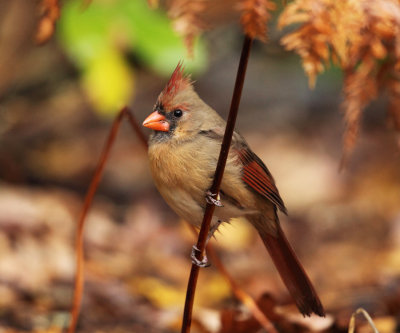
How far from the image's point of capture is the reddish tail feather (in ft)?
7.25

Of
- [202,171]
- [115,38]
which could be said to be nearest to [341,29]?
[202,171]

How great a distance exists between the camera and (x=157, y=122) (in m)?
2.33

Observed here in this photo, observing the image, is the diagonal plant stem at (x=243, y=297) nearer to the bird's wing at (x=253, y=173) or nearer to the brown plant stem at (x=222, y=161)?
the bird's wing at (x=253, y=173)

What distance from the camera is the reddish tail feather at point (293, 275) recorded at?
7.25 feet

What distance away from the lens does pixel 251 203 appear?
2367 mm

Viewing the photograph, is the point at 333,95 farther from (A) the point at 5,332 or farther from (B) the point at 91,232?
(A) the point at 5,332

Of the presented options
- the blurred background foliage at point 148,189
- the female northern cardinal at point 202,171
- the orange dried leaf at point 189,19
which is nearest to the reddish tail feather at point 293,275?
the female northern cardinal at point 202,171

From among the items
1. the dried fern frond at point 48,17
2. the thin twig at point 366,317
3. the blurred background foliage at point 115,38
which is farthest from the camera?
the blurred background foliage at point 115,38

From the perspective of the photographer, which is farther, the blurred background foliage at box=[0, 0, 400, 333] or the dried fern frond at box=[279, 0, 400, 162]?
the blurred background foliage at box=[0, 0, 400, 333]

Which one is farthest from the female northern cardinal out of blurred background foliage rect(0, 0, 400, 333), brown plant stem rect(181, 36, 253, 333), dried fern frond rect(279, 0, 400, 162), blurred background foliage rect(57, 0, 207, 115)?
blurred background foliage rect(57, 0, 207, 115)

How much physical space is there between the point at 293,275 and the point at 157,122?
2.52ft

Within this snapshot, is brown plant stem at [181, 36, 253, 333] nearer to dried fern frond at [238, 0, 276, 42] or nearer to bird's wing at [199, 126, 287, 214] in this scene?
dried fern frond at [238, 0, 276, 42]

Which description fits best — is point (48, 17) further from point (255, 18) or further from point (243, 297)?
point (243, 297)

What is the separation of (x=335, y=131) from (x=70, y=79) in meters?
2.87
